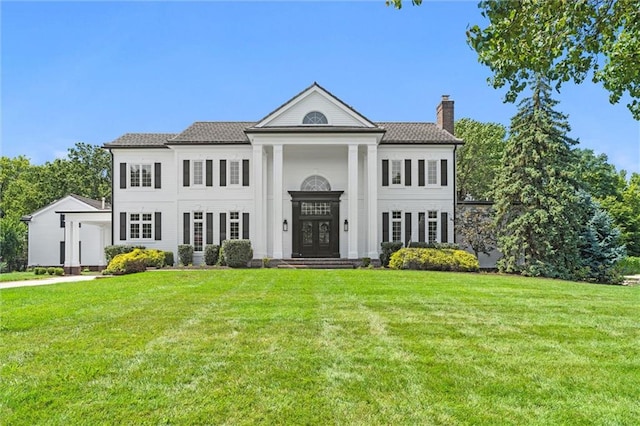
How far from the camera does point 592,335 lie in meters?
7.73

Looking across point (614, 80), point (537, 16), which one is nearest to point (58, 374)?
point (537, 16)

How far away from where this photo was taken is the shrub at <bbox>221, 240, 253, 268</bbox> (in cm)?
2355

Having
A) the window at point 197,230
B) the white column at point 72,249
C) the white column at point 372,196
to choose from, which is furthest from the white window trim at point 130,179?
the white column at point 372,196

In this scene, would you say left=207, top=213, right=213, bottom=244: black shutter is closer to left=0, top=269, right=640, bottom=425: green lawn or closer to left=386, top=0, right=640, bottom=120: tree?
left=0, top=269, right=640, bottom=425: green lawn

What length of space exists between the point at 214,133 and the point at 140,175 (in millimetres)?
4597

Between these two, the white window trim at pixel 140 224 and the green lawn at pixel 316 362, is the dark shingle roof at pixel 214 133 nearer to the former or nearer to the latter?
the white window trim at pixel 140 224

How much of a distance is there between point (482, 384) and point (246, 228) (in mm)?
21683

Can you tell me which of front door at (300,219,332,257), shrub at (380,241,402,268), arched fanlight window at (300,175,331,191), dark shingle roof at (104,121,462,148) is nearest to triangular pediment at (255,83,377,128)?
dark shingle roof at (104,121,462,148)

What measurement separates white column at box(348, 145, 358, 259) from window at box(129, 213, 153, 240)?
1083 centimetres

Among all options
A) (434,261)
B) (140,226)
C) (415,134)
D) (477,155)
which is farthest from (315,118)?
(477,155)

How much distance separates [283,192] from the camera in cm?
2689

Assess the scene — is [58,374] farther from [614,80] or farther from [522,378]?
[614,80]

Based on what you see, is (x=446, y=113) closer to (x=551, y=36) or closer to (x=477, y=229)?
(x=477, y=229)

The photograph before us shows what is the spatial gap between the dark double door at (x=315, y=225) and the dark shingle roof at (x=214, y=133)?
439 cm
